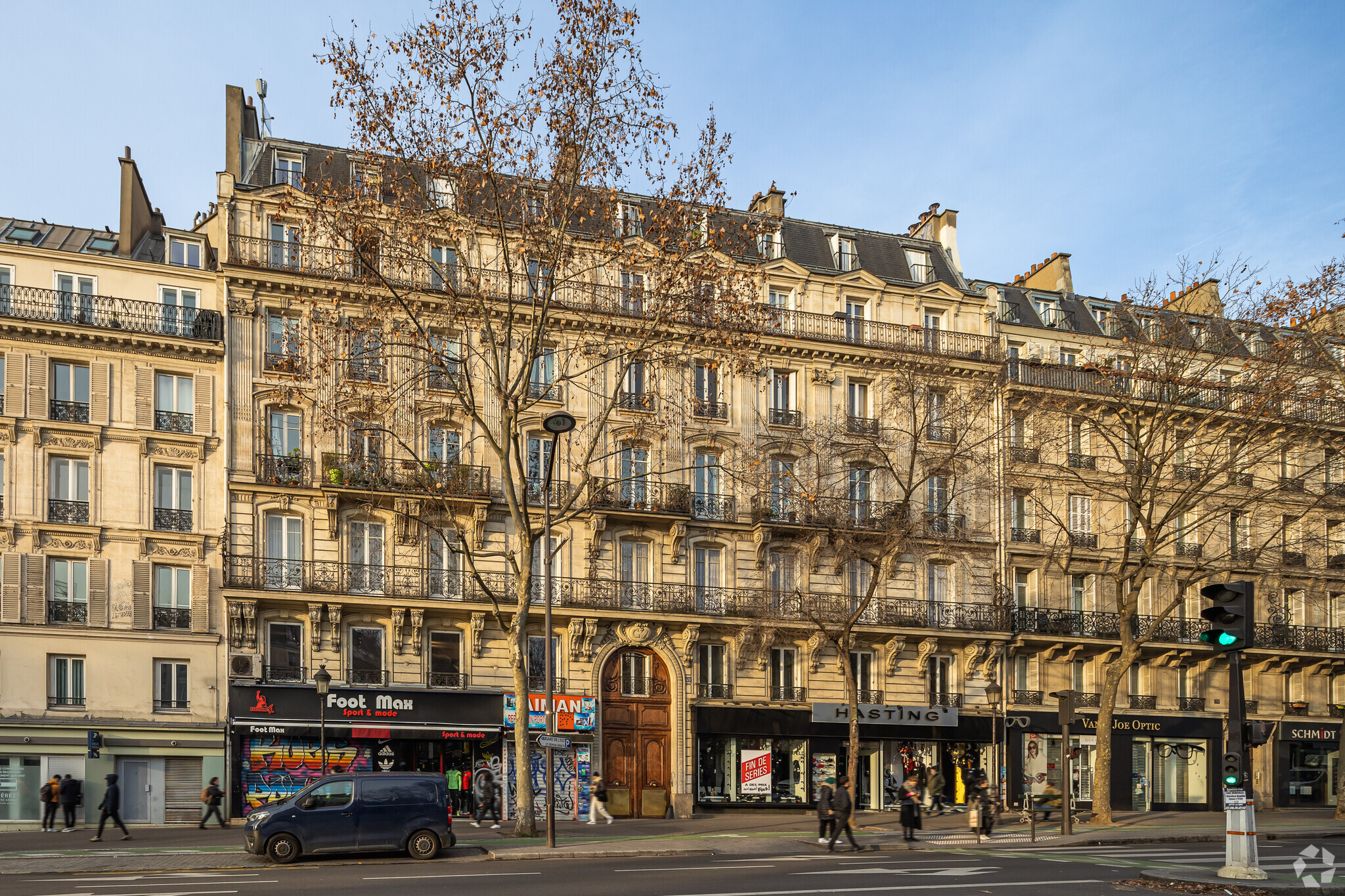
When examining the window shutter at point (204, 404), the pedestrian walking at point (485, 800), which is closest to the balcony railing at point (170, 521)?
the window shutter at point (204, 404)

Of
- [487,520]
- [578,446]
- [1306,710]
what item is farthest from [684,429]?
[1306,710]

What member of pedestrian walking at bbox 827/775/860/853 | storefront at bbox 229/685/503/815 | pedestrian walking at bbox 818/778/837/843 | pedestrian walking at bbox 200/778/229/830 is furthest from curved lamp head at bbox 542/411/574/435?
storefront at bbox 229/685/503/815

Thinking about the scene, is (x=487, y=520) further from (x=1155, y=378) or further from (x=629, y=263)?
(x=1155, y=378)

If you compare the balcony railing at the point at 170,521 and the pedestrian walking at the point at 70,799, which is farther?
the balcony railing at the point at 170,521

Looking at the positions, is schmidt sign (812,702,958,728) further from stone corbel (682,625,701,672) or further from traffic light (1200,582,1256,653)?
traffic light (1200,582,1256,653)

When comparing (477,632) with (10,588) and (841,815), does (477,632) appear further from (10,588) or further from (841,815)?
(841,815)

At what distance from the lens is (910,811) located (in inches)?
965

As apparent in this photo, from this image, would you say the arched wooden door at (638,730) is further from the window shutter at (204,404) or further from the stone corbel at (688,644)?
the window shutter at (204,404)

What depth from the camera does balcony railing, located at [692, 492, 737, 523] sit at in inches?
1490

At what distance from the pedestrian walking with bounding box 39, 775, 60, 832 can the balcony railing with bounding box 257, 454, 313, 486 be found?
9.05m

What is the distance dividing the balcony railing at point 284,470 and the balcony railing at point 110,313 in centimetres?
393

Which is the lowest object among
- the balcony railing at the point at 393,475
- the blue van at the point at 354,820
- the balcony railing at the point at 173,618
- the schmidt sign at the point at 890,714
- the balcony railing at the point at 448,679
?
the schmidt sign at the point at 890,714

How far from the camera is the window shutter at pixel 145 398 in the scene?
3391 centimetres

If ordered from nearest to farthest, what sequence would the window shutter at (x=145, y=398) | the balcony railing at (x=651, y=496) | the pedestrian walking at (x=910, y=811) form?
the pedestrian walking at (x=910, y=811)
the window shutter at (x=145, y=398)
the balcony railing at (x=651, y=496)
